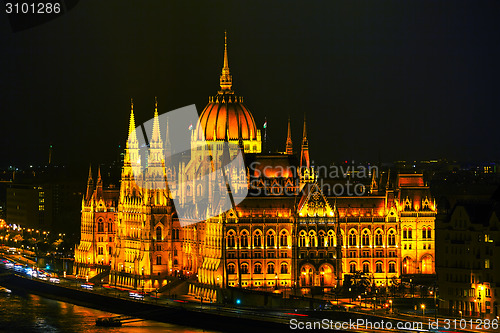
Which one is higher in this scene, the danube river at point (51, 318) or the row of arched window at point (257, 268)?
the row of arched window at point (257, 268)

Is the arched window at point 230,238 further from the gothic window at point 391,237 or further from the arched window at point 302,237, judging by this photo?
the gothic window at point 391,237

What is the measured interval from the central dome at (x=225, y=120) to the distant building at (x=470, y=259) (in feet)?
125

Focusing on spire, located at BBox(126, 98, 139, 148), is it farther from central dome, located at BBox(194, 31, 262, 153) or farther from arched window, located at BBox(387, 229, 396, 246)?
arched window, located at BBox(387, 229, 396, 246)

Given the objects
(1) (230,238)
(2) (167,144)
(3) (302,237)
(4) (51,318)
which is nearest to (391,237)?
(3) (302,237)

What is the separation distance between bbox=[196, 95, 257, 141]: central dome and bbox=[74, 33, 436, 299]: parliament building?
0.10 m

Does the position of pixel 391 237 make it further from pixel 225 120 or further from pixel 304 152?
pixel 225 120

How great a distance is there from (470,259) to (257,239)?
2630 centimetres

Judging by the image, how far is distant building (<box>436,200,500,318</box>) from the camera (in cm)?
12619

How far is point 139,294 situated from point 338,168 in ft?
128

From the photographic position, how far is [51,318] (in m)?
149

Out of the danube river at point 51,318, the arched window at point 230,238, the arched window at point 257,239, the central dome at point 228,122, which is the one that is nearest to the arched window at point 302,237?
the arched window at point 257,239

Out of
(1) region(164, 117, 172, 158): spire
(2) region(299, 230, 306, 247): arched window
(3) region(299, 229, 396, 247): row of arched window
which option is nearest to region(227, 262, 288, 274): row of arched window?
(2) region(299, 230, 306, 247): arched window

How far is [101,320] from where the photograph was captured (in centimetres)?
14412

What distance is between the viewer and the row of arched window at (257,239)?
5832 inches
